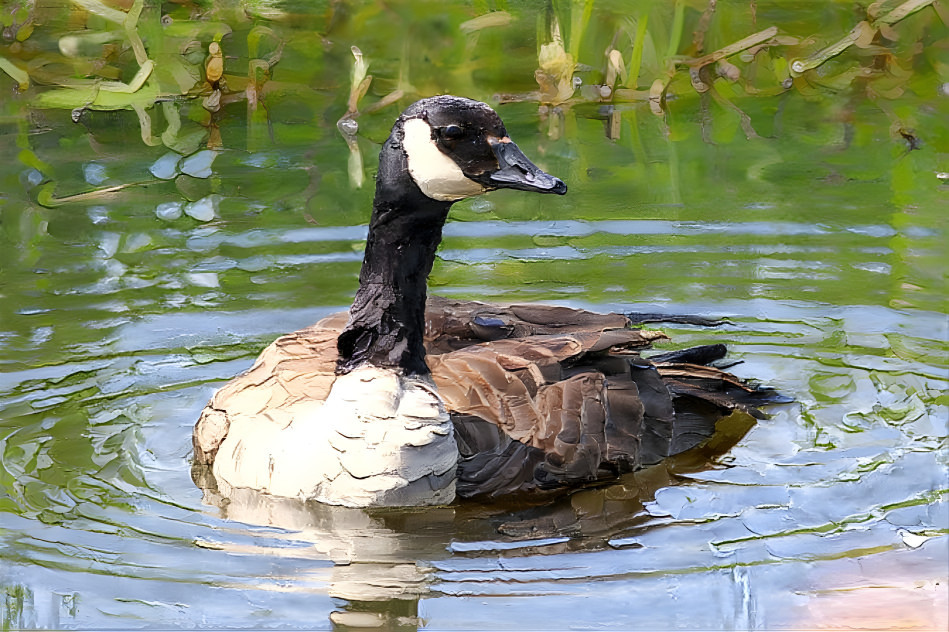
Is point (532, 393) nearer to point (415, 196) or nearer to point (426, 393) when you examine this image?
point (426, 393)

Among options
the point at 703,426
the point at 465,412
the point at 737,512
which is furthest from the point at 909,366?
the point at 465,412

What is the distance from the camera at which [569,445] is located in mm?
6672

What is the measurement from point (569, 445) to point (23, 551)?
2.40m

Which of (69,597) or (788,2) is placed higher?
(788,2)

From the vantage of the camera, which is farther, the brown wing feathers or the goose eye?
the brown wing feathers

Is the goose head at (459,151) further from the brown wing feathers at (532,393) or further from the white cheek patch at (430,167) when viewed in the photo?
the brown wing feathers at (532,393)

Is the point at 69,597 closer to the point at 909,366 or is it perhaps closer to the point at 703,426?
the point at 703,426

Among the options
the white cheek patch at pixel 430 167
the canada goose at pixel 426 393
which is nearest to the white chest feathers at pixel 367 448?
the canada goose at pixel 426 393

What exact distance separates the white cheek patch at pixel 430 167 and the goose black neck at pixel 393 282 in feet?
0.27

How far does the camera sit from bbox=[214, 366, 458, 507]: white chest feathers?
6355 mm

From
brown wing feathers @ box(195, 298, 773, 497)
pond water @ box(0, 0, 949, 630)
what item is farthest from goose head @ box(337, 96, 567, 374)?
pond water @ box(0, 0, 949, 630)

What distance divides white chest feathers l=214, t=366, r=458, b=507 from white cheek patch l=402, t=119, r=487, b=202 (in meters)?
0.84

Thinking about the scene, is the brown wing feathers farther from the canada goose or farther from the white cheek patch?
the white cheek patch

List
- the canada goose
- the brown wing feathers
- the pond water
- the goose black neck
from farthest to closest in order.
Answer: the brown wing feathers, the goose black neck, the canada goose, the pond water
